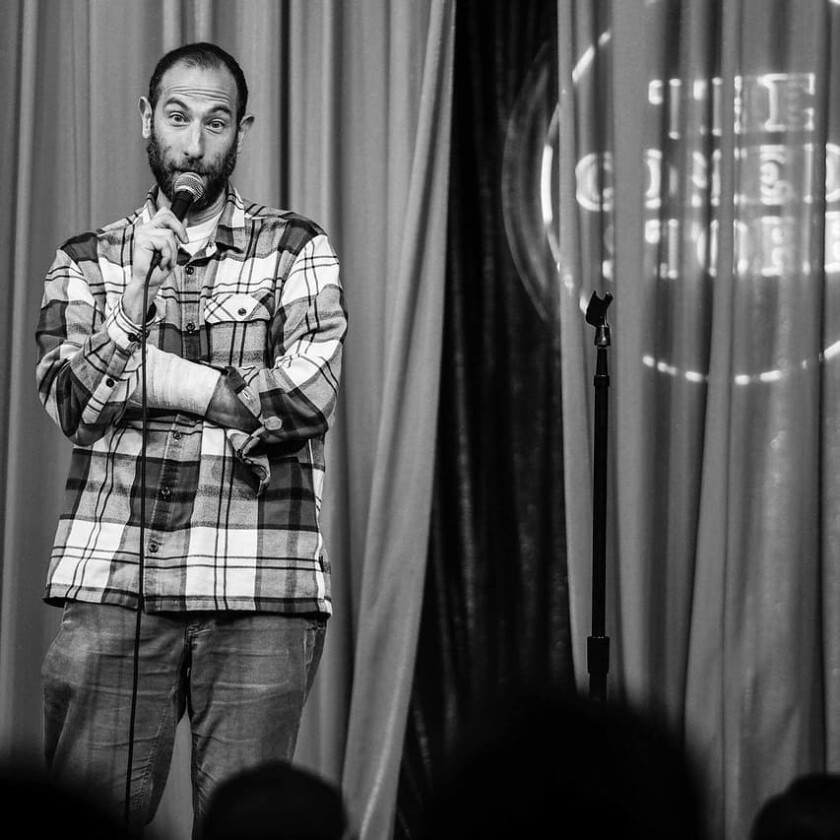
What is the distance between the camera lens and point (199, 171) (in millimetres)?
2244

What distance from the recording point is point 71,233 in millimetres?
3406

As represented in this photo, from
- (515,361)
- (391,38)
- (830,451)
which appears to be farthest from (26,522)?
(830,451)

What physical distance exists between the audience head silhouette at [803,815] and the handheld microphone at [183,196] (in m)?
1.44

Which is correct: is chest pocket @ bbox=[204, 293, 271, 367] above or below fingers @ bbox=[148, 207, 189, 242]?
below

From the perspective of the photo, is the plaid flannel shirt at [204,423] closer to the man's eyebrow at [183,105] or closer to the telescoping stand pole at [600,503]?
the man's eyebrow at [183,105]

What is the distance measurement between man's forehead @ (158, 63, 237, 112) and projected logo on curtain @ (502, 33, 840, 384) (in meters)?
1.11

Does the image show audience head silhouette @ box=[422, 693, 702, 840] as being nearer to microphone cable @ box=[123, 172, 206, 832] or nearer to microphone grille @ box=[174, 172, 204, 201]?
microphone cable @ box=[123, 172, 206, 832]

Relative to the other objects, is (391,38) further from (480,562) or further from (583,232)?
(480,562)

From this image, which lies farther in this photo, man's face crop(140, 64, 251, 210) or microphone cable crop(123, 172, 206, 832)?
man's face crop(140, 64, 251, 210)

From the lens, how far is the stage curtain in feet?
10.3

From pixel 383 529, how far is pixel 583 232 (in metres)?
0.92

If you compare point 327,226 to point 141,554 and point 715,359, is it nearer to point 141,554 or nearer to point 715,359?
point 715,359

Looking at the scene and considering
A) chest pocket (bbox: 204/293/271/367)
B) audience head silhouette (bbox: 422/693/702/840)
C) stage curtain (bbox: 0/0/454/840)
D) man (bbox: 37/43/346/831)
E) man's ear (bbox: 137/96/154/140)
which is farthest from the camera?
stage curtain (bbox: 0/0/454/840)

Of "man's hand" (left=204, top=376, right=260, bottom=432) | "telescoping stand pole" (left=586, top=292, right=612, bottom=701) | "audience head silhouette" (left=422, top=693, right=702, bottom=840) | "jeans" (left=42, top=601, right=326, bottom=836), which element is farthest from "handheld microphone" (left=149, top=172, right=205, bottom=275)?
"audience head silhouette" (left=422, top=693, right=702, bottom=840)
